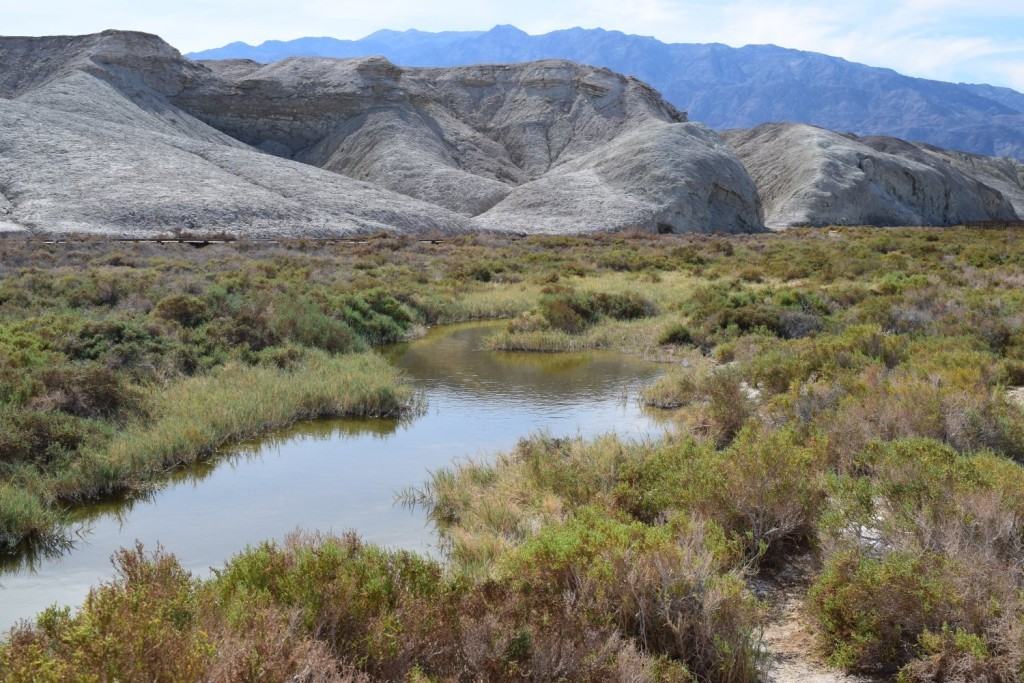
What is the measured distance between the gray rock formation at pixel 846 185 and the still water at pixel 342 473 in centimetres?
7278

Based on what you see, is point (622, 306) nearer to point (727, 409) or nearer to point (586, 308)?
point (586, 308)

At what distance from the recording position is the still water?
8.12 metres

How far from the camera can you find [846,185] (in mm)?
89938

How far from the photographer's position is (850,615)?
5480mm

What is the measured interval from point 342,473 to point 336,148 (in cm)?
8553

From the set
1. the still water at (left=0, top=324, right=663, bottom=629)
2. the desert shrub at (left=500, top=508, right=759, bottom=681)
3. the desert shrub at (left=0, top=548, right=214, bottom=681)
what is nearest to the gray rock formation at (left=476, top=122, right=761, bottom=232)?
the still water at (left=0, top=324, right=663, bottom=629)

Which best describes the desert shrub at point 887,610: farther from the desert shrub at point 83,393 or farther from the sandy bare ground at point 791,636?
the desert shrub at point 83,393

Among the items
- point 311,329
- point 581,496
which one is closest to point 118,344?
point 311,329

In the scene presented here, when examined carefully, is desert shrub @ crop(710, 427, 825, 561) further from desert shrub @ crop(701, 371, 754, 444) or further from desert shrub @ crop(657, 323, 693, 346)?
desert shrub @ crop(657, 323, 693, 346)

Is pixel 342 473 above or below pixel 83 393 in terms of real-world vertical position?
below

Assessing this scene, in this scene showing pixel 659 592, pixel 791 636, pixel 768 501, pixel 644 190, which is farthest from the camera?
pixel 644 190

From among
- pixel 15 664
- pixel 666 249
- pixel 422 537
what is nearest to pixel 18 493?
pixel 422 537

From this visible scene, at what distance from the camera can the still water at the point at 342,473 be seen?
26.7 feet

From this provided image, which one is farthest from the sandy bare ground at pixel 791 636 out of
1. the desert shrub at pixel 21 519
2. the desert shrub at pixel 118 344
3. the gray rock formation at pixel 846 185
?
the gray rock formation at pixel 846 185
